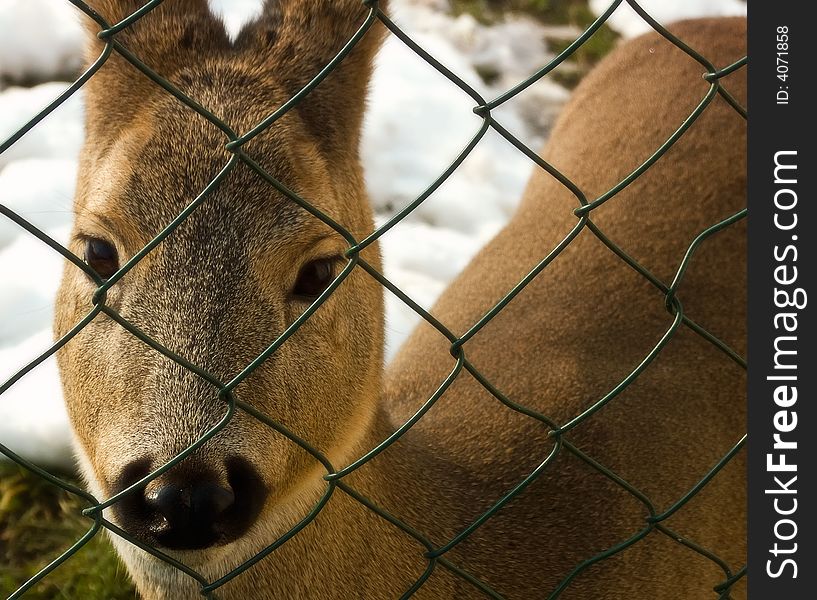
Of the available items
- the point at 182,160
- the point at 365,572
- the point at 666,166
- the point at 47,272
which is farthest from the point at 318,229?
the point at 47,272

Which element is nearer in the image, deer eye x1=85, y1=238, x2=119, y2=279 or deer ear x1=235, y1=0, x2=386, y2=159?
deer eye x1=85, y1=238, x2=119, y2=279

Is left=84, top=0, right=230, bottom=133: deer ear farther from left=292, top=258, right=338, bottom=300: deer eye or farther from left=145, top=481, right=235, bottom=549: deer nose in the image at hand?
left=145, top=481, right=235, bottom=549: deer nose

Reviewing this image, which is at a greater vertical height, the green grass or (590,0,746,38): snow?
(590,0,746,38): snow

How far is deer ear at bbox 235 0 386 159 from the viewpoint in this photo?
8.29ft

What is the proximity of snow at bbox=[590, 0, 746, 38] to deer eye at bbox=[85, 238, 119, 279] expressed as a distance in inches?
222

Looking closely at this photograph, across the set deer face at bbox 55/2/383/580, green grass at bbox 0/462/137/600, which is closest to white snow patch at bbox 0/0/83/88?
green grass at bbox 0/462/137/600

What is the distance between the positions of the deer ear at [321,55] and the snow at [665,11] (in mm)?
4923

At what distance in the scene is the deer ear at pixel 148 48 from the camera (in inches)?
94.6

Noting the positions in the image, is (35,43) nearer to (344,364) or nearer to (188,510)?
(344,364)

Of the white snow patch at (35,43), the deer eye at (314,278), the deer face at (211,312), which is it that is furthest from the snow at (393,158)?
the deer eye at (314,278)

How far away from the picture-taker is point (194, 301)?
6.82 feet

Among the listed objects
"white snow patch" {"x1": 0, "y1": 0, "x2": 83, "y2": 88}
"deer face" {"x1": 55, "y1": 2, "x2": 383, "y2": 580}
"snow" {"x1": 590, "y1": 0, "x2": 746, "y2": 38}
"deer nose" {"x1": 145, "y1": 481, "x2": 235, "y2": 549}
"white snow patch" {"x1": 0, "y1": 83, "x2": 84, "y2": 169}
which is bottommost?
"deer nose" {"x1": 145, "y1": 481, "x2": 235, "y2": 549}

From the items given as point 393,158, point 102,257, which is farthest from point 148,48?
Result: point 393,158

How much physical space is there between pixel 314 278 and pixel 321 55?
0.61 meters
